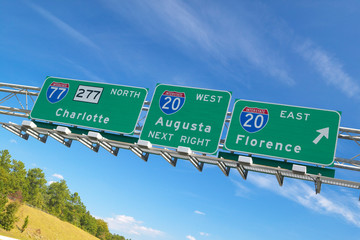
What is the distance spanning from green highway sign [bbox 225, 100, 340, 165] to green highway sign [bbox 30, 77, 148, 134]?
490 centimetres

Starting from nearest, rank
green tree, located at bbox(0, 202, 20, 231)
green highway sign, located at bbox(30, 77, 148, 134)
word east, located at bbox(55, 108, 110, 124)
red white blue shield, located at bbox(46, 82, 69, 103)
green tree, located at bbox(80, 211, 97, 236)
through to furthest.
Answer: green highway sign, located at bbox(30, 77, 148, 134)
word east, located at bbox(55, 108, 110, 124)
red white blue shield, located at bbox(46, 82, 69, 103)
green tree, located at bbox(0, 202, 20, 231)
green tree, located at bbox(80, 211, 97, 236)

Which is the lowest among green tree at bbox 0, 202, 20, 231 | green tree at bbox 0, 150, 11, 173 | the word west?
green tree at bbox 0, 202, 20, 231

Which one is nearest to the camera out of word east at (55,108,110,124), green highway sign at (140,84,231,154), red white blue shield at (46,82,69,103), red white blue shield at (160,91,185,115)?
green highway sign at (140,84,231,154)

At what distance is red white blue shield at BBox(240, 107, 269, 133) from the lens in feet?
48.2

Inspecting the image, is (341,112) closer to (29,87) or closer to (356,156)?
(356,156)

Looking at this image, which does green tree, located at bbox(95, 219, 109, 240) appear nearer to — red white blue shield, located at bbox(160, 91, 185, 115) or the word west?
red white blue shield, located at bbox(160, 91, 185, 115)

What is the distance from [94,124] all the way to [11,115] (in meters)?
6.57

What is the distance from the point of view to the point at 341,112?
563 inches

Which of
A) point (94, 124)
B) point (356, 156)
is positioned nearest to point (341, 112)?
point (356, 156)

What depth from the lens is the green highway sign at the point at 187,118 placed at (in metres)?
15.0

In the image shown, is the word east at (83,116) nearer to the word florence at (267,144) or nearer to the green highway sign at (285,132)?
the green highway sign at (285,132)

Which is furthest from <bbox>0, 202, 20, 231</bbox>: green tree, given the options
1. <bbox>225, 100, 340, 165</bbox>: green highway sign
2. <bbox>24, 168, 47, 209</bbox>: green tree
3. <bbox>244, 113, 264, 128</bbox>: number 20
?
<bbox>244, 113, 264, 128</bbox>: number 20

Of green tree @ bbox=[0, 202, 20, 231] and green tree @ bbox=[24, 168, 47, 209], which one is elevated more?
green tree @ bbox=[24, 168, 47, 209]

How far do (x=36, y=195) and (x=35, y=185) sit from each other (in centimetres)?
412
